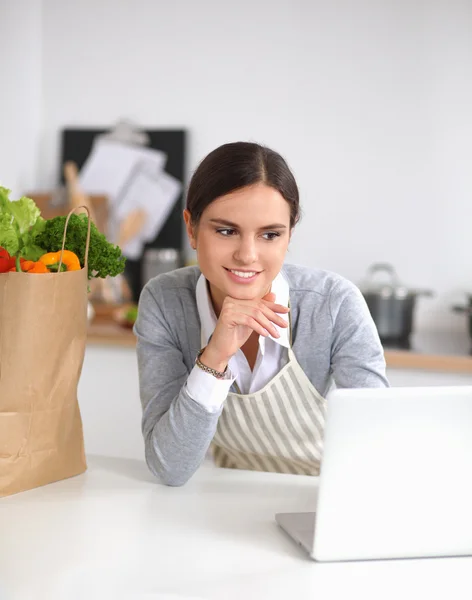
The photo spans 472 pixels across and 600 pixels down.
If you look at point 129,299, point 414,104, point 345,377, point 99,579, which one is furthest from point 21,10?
point 99,579

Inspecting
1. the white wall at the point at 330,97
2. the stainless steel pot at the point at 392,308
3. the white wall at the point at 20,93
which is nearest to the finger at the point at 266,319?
the stainless steel pot at the point at 392,308

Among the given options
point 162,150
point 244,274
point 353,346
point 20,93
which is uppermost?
point 20,93

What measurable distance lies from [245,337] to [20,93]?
2.02 m

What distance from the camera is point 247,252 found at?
128cm

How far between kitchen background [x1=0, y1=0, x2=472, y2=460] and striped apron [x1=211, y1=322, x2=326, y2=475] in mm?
1532

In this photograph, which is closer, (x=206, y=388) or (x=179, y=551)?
(x=179, y=551)

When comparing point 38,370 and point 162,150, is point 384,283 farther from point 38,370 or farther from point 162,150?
point 38,370

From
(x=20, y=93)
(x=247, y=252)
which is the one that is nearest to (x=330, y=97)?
(x=20, y=93)

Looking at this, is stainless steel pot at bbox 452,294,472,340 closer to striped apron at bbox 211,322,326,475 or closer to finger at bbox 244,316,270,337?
striped apron at bbox 211,322,326,475

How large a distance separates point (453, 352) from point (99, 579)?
1.75 meters

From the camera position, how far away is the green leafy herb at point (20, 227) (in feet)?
4.19

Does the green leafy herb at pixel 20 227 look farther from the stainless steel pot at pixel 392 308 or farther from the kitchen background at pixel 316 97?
the kitchen background at pixel 316 97

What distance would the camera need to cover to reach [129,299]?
10.0 feet

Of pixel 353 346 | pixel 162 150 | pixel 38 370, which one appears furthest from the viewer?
pixel 162 150
